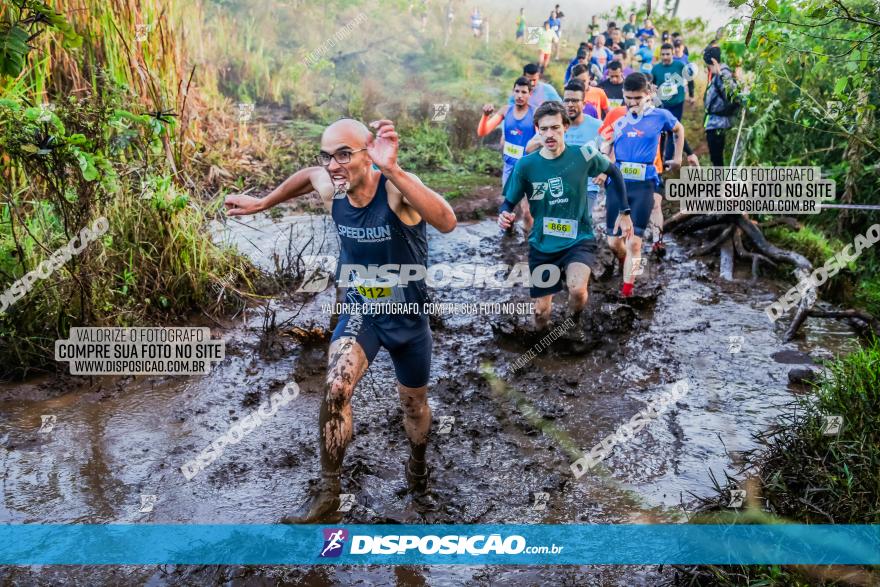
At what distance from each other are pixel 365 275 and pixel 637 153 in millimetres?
4570

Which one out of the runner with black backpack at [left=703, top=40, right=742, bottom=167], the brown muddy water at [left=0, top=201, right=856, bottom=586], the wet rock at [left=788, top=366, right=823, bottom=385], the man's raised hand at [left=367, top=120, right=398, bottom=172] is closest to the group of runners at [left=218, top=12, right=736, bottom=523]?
the man's raised hand at [left=367, top=120, right=398, bottom=172]

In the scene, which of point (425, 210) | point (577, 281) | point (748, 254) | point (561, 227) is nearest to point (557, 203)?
point (561, 227)

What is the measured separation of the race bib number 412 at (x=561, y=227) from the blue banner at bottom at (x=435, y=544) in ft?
8.77

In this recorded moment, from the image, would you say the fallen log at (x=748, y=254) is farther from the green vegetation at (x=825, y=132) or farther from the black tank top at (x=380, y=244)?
the black tank top at (x=380, y=244)

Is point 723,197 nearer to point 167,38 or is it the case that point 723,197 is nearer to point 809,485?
point 809,485

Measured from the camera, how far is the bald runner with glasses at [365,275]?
3.66m

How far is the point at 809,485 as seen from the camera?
13.0 feet

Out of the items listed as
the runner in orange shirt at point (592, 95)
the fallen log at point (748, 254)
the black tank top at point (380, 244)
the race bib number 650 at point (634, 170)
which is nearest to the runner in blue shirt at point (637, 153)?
the race bib number 650 at point (634, 170)

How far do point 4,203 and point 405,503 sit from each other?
448cm

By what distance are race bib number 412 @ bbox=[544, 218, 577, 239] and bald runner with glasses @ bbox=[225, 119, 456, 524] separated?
7.77 feet

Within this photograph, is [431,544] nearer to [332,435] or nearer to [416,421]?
[416,421]

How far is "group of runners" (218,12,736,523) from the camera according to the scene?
12.3ft

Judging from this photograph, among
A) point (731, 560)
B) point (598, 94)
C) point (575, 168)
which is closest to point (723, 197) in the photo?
point (598, 94)

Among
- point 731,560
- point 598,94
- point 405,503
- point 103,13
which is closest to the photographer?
point 731,560
